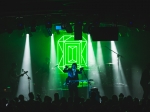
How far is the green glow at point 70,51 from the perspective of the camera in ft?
48.4

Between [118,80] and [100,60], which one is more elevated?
[100,60]

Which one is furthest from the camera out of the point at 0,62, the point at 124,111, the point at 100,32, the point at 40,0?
the point at 0,62

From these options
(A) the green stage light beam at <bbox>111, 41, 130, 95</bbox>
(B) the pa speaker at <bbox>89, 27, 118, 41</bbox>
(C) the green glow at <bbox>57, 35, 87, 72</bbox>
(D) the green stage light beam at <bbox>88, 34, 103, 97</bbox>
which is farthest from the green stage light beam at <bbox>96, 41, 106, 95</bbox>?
(B) the pa speaker at <bbox>89, 27, 118, 41</bbox>

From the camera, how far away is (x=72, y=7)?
874cm

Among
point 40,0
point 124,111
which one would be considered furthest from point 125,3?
point 124,111

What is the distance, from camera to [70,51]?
48.5ft

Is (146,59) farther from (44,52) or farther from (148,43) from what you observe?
(44,52)

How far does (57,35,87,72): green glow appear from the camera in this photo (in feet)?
48.4

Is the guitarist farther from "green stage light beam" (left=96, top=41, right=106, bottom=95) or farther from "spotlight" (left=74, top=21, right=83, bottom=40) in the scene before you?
"green stage light beam" (left=96, top=41, right=106, bottom=95)

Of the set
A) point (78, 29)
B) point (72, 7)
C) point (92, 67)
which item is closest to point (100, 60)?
point (92, 67)

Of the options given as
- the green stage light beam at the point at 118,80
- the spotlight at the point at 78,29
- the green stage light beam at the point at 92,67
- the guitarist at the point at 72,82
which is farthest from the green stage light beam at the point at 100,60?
the spotlight at the point at 78,29

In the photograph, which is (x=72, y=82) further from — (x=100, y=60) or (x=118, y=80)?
(x=100, y=60)

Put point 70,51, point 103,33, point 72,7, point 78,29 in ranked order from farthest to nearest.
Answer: point 70,51 < point 78,29 < point 103,33 < point 72,7

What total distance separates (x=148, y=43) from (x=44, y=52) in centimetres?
607
